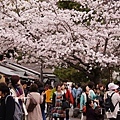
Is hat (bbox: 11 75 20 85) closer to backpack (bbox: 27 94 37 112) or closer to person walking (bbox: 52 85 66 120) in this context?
backpack (bbox: 27 94 37 112)

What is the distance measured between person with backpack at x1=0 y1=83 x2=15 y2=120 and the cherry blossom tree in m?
9.89

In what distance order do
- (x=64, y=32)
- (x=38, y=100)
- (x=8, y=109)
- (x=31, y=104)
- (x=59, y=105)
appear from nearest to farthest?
(x=8, y=109), (x=31, y=104), (x=38, y=100), (x=59, y=105), (x=64, y=32)

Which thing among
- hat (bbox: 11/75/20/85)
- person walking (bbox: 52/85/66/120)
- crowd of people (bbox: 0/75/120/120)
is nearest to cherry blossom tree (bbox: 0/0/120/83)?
crowd of people (bbox: 0/75/120/120)

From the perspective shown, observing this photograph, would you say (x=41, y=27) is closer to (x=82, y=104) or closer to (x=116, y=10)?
(x=116, y=10)

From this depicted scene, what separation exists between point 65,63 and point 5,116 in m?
12.2

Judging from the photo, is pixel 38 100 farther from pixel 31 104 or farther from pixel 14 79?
pixel 14 79

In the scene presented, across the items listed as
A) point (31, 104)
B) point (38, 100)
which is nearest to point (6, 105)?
point (31, 104)

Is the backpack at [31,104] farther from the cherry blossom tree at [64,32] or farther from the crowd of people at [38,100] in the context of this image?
the cherry blossom tree at [64,32]

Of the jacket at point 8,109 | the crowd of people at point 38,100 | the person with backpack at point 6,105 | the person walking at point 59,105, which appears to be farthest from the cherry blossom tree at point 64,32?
the jacket at point 8,109

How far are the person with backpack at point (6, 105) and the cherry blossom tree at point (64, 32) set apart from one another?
389 inches

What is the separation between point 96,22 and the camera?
19.3 m

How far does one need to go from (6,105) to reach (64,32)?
11.2m

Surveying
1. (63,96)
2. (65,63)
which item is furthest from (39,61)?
(63,96)

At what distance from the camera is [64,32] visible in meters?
19.1
